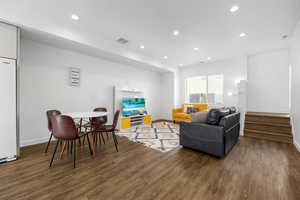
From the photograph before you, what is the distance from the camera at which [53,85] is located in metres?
3.47

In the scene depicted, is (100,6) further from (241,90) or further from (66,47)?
(241,90)

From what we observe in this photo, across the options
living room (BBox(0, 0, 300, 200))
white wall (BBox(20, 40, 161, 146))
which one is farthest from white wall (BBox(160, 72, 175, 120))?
white wall (BBox(20, 40, 161, 146))

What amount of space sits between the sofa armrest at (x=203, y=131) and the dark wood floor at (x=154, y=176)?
391 mm

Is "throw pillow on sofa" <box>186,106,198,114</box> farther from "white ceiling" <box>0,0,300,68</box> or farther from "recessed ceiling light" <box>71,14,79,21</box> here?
"recessed ceiling light" <box>71,14,79,21</box>

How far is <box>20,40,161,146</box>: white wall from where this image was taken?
3.08 m

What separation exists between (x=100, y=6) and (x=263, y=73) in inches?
239

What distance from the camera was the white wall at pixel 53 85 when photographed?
3.08m

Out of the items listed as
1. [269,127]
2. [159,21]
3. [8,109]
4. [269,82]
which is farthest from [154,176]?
[269,82]

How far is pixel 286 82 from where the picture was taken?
4438 mm

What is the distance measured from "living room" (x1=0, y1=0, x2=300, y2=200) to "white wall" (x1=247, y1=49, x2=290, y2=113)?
0.03 metres

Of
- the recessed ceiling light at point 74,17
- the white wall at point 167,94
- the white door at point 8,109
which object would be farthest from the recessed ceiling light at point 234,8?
the white door at point 8,109

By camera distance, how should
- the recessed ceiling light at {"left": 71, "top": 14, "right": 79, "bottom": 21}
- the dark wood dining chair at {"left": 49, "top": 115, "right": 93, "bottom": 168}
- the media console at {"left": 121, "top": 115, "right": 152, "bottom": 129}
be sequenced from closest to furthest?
the dark wood dining chair at {"left": 49, "top": 115, "right": 93, "bottom": 168}, the recessed ceiling light at {"left": 71, "top": 14, "right": 79, "bottom": 21}, the media console at {"left": 121, "top": 115, "right": 152, "bottom": 129}

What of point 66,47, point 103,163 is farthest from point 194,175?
point 66,47

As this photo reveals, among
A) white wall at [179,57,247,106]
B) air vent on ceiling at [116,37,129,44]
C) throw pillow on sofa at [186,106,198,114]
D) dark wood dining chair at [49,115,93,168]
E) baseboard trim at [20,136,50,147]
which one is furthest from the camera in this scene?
throw pillow on sofa at [186,106,198,114]
